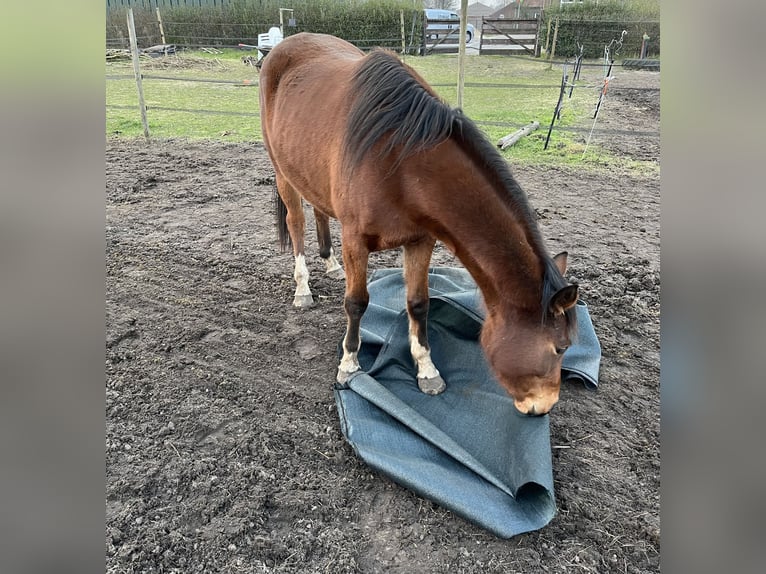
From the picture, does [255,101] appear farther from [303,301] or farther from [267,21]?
[267,21]

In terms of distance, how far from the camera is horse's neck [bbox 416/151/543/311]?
222 cm

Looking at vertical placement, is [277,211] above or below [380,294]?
above

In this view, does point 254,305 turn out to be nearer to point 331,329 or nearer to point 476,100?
point 331,329

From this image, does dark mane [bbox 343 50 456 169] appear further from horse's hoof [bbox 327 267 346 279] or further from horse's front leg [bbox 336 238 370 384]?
horse's hoof [bbox 327 267 346 279]

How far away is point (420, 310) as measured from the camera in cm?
313

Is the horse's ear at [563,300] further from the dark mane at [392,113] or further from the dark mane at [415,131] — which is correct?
the dark mane at [392,113]

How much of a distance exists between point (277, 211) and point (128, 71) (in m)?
16.9

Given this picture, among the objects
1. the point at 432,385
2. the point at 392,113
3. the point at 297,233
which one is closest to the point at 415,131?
the point at 392,113

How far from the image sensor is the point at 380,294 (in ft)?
13.2

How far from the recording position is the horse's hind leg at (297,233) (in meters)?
4.13

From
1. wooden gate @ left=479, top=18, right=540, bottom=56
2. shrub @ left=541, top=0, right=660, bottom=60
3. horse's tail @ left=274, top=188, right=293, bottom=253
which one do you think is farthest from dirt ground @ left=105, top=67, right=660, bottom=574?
wooden gate @ left=479, top=18, right=540, bottom=56

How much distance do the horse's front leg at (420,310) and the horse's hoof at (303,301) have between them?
120 centimetres

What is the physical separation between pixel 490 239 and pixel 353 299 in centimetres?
113
